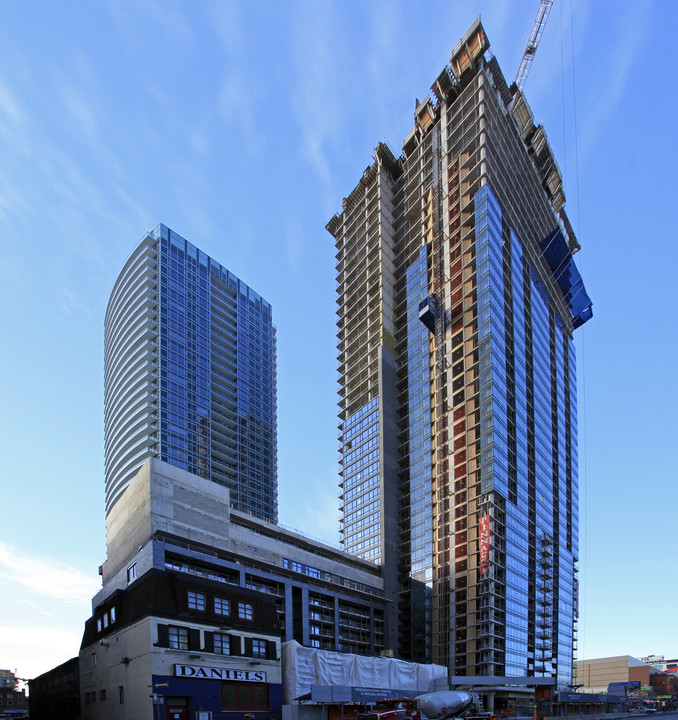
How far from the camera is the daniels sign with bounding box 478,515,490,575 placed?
105231 millimetres

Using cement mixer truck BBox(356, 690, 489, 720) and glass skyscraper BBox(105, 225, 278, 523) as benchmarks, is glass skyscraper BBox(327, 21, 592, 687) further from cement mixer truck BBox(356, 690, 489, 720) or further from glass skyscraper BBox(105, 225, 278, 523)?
cement mixer truck BBox(356, 690, 489, 720)

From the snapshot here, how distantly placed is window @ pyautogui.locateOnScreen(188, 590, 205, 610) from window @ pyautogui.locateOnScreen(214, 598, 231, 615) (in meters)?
1.49

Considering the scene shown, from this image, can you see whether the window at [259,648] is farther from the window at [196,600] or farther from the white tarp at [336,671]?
the window at [196,600]

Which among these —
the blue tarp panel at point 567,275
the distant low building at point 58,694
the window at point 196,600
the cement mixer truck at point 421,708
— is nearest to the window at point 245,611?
the window at point 196,600

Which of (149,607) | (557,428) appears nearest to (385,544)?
(557,428)

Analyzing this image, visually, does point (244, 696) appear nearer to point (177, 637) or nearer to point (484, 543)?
point (177, 637)

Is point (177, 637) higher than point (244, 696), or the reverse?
point (177, 637)

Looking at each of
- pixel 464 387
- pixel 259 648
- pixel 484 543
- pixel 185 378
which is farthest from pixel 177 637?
pixel 185 378

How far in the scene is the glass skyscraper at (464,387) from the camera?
372 feet

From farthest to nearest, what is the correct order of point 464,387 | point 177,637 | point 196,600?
point 464,387 < point 196,600 < point 177,637

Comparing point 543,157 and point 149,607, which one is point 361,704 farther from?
point 543,157

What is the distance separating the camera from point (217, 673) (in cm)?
5162

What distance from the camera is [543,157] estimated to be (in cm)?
17250

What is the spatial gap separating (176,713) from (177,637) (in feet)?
17.6
